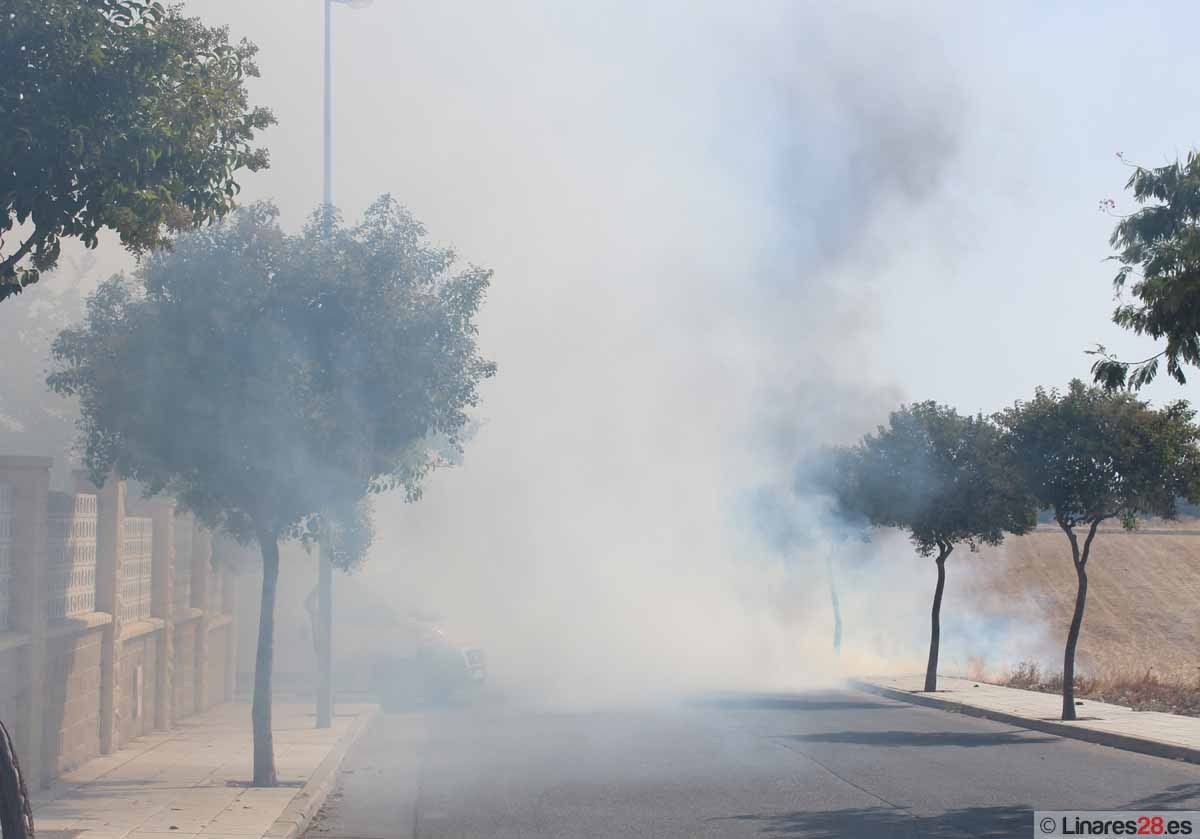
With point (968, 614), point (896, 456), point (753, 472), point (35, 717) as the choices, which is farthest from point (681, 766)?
point (968, 614)

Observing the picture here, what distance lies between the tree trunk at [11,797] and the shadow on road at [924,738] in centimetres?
1241

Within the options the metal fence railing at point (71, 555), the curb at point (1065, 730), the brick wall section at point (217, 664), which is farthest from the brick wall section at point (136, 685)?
the curb at point (1065, 730)

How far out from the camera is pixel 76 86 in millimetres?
8734

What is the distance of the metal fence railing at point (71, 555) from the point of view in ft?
48.6

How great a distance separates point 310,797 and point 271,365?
4127mm

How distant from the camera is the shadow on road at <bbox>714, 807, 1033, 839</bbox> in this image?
10680 mm

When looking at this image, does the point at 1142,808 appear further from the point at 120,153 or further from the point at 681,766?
the point at 120,153

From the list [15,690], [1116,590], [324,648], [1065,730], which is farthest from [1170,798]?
[1116,590]

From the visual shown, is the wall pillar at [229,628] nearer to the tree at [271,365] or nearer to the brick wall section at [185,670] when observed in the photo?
the brick wall section at [185,670]

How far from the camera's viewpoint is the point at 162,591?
2047 centimetres

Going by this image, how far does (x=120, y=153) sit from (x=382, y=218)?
5.88m

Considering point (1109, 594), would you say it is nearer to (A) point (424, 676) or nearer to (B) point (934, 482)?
(B) point (934, 482)

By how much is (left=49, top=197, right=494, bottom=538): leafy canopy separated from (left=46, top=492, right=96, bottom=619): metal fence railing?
2.46 ft

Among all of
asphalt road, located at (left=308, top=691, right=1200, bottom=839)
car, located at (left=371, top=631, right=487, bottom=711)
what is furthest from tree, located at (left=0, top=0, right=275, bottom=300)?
car, located at (left=371, top=631, right=487, bottom=711)
